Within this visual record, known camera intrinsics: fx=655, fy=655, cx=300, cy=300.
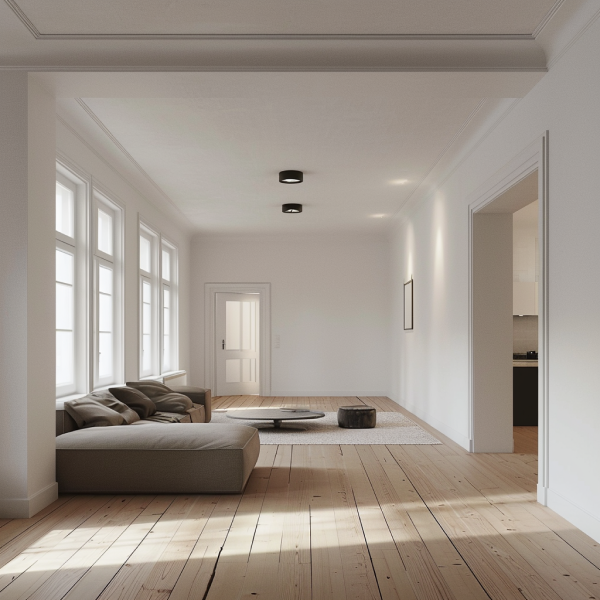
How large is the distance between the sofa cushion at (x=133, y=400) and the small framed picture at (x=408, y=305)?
427 centimetres

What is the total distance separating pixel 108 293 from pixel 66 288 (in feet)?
3.63

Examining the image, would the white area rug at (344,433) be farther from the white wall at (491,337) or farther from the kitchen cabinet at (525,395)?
the kitchen cabinet at (525,395)

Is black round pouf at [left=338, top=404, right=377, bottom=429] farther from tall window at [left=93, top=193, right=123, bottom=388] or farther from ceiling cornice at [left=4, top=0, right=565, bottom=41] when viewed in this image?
ceiling cornice at [left=4, top=0, right=565, bottom=41]

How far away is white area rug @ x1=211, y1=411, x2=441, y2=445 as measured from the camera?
21.5 ft

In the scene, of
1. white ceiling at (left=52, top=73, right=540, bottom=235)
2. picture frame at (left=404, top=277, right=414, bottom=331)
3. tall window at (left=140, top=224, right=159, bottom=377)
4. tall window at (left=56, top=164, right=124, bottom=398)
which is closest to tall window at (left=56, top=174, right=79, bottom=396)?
tall window at (left=56, top=164, right=124, bottom=398)

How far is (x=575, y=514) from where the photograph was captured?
11.8ft

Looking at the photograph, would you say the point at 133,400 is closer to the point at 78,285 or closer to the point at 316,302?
the point at 78,285

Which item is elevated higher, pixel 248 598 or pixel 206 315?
pixel 206 315

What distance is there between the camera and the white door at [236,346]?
11570mm

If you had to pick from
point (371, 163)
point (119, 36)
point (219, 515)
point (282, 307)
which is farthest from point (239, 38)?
point (282, 307)

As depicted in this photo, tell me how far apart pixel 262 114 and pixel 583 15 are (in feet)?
8.28

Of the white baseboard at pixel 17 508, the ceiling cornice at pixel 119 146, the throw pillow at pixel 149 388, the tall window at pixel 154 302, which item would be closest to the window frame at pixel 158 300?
the tall window at pixel 154 302

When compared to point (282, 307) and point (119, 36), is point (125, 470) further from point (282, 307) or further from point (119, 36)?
Result: point (282, 307)

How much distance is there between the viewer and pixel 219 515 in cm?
378
